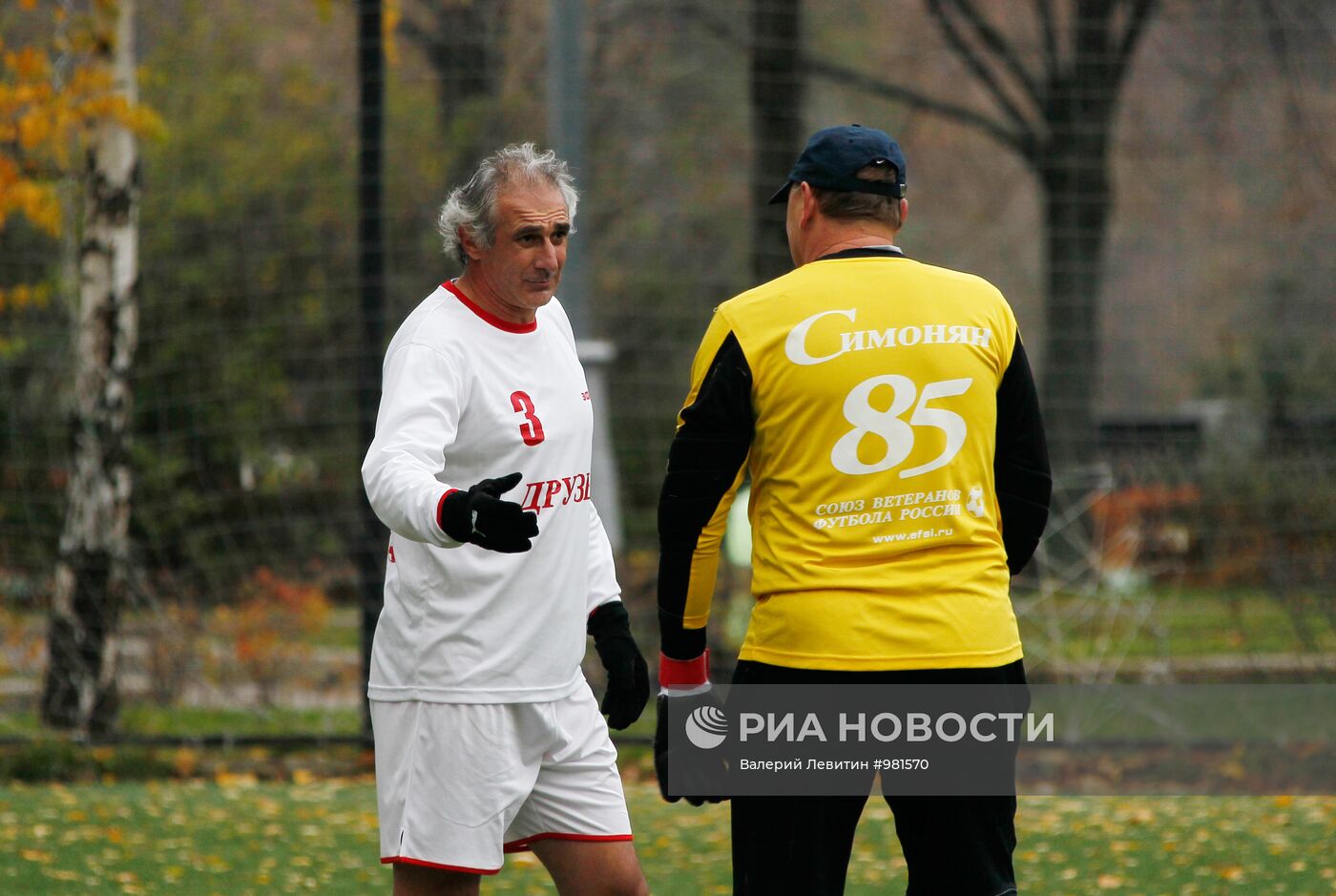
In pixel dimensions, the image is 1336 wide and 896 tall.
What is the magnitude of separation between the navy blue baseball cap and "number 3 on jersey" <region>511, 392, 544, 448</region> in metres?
0.65

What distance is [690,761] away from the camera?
10.0 feet

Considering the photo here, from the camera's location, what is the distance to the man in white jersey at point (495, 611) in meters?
2.96

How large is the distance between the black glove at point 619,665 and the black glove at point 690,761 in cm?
14

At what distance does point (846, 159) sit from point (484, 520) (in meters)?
0.91

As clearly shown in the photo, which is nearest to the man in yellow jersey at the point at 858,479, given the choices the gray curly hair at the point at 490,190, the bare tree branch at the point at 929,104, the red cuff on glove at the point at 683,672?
the red cuff on glove at the point at 683,672

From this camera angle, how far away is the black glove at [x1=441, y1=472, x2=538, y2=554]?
2553 mm

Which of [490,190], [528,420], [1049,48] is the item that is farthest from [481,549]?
[1049,48]

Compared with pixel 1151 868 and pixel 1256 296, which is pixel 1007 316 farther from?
pixel 1256 296

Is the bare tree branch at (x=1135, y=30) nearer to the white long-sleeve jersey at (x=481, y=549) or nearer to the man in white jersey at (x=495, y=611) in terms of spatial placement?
the man in white jersey at (x=495, y=611)

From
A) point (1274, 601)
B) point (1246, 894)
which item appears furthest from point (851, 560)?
point (1274, 601)

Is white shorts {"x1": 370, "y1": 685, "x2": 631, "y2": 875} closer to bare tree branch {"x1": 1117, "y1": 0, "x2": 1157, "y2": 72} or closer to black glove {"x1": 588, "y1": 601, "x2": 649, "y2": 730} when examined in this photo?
black glove {"x1": 588, "y1": 601, "x2": 649, "y2": 730}

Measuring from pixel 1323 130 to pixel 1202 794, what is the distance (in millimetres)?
5009

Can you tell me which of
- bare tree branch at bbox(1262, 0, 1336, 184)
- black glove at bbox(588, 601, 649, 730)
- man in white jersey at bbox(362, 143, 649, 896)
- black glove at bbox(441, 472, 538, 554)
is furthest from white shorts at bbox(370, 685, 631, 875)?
bare tree branch at bbox(1262, 0, 1336, 184)

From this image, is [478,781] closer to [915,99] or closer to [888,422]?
[888,422]
